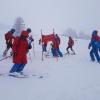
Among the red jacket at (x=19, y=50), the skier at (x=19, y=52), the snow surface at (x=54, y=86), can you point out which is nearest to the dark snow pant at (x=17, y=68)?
the skier at (x=19, y=52)

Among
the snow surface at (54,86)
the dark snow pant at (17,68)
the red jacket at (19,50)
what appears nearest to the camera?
the snow surface at (54,86)

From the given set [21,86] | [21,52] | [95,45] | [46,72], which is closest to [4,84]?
[21,86]

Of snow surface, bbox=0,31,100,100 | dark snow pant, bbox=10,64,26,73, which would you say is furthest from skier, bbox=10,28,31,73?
snow surface, bbox=0,31,100,100

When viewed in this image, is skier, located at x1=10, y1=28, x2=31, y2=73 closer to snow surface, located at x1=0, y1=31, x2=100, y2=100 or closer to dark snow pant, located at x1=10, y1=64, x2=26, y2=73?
dark snow pant, located at x1=10, y1=64, x2=26, y2=73

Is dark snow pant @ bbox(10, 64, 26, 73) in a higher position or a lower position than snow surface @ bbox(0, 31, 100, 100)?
higher

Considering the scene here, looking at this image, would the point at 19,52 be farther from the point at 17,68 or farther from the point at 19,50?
the point at 17,68

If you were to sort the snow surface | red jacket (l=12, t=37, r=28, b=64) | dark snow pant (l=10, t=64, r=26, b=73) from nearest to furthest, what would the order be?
the snow surface → red jacket (l=12, t=37, r=28, b=64) → dark snow pant (l=10, t=64, r=26, b=73)

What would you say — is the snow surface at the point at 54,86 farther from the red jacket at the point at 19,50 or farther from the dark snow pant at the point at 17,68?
the red jacket at the point at 19,50

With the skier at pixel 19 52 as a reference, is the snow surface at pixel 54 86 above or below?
below

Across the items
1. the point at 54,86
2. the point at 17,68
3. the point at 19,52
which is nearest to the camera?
the point at 54,86

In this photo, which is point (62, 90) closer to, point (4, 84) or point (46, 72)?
point (4, 84)

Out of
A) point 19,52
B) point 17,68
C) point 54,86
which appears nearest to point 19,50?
point 19,52

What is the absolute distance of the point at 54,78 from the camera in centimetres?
1130

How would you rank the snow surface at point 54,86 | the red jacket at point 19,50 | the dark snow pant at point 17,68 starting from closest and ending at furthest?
the snow surface at point 54,86 → the red jacket at point 19,50 → the dark snow pant at point 17,68
